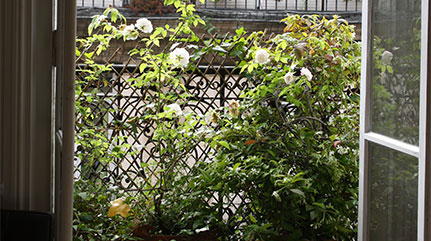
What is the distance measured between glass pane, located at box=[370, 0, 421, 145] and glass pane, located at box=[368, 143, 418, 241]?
77mm

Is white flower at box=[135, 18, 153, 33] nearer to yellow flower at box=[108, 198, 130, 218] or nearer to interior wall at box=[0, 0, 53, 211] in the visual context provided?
yellow flower at box=[108, 198, 130, 218]

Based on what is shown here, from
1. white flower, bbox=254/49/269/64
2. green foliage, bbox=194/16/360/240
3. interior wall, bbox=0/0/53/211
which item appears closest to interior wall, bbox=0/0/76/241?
interior wall, bbox=0/0/53/211

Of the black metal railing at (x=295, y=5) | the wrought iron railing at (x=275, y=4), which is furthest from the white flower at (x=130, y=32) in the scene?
the black metal railing at (x=295, y=5)

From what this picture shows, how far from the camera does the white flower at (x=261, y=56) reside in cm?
268

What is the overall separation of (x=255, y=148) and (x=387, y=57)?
1.14 meters

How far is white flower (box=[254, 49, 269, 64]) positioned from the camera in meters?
2.68

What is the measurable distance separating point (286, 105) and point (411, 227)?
1.52 metres

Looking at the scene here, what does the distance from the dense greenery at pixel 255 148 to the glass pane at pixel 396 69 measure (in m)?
0.78

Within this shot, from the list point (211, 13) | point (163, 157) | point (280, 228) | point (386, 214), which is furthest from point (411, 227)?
point (211, 13)

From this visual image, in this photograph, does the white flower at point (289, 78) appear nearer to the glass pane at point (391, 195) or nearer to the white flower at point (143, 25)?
the white flower at point (143, 25)

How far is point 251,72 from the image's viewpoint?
2.94 meters

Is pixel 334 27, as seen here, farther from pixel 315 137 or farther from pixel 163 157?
pixel 163 157

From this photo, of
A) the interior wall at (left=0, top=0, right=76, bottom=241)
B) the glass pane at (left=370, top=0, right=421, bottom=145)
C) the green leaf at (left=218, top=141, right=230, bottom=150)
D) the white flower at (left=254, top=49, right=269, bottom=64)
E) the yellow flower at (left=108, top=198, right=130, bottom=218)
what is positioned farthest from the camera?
the white flower at (left=254, top=49, right=269, bottom=64)

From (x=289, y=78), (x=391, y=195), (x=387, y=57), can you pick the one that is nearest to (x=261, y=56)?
(x=289, y=78)
